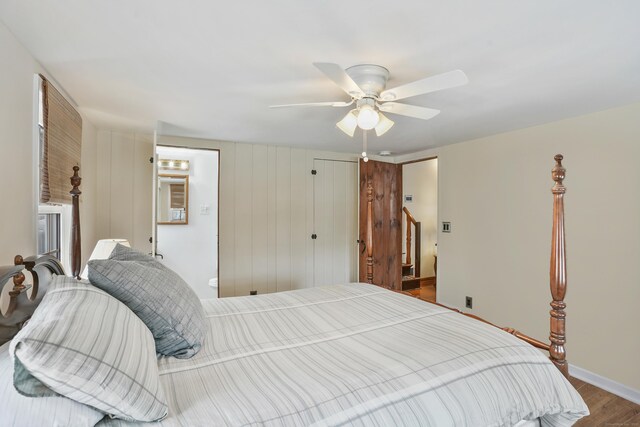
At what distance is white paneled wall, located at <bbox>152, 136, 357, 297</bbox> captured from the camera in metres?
3.83

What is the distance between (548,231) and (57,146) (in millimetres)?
3963

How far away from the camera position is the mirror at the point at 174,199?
4383mm

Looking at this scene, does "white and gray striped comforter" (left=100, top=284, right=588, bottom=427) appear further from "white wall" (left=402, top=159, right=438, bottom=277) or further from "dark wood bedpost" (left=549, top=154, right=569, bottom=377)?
"white wall" (left=402, top=159, right=438, bottom=277)

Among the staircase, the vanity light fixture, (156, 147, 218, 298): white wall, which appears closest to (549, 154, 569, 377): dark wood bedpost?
(156, 147, 218, 298): white wall

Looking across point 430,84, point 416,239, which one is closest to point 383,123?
point 430,84

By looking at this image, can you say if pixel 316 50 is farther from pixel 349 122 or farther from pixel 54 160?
pixel 54 160

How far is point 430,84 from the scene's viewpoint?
1.58 metres

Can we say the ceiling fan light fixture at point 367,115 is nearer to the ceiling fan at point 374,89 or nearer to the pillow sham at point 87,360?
the ceiling fan at point 374,89

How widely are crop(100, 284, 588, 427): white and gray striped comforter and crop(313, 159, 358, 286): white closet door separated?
2.63 meters

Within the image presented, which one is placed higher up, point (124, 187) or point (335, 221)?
point (124, 187)

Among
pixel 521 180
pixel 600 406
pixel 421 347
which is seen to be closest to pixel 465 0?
pixel 421 347

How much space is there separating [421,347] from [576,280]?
2243mm

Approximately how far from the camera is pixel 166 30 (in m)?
1.45

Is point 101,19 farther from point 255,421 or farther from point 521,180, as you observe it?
point 521,180
